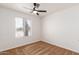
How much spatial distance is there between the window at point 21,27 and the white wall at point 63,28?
0.31m

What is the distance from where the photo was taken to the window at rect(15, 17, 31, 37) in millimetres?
1110

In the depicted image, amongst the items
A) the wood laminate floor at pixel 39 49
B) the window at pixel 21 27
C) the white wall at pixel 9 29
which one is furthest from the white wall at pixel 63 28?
the window at pixel 21 27

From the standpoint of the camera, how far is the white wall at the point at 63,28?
1084 mm

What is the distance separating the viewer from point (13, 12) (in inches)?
44.9

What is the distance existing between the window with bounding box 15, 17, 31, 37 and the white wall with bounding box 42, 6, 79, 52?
→ 1.03 ft

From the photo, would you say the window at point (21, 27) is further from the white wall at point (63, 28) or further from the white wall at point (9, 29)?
the white wall at point (63, 28)

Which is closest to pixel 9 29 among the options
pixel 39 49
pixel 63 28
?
pixel 39 49

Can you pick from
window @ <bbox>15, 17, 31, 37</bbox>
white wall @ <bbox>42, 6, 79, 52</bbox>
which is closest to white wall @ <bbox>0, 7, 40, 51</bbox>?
window @ <bbox>15, 17, 31, 37</bbox>

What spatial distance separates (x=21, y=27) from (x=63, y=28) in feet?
2.33

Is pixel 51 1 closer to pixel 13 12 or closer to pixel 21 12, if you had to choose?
pixel 21 12

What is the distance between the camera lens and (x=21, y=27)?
1.11 metres
